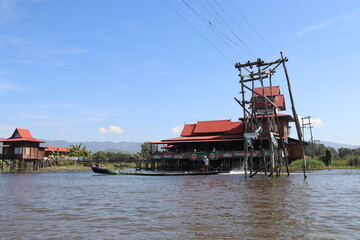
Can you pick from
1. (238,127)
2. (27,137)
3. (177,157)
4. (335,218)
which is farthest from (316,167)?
(27,137)

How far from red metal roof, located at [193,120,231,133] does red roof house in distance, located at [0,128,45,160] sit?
2776cm

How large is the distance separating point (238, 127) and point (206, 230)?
45431 mm

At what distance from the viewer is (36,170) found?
56.4 m

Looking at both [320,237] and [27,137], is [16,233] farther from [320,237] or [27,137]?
[27,137]

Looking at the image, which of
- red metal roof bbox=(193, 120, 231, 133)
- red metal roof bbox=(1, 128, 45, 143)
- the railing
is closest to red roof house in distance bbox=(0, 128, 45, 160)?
red metal roof bbox=(1, 128, 45, 143)

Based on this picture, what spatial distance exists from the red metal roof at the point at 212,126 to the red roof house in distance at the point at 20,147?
27.8m

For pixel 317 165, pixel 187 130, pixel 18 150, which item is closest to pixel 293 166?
pixel 317 165

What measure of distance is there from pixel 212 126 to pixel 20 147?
31985 millimetres

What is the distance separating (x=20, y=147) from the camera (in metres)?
54.7

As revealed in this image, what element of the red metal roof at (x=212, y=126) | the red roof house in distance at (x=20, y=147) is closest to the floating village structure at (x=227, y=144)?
the red metal roof at (x=212, y=126)

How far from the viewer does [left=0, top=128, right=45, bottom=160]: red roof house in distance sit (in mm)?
54425

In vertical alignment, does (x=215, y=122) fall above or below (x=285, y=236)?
above

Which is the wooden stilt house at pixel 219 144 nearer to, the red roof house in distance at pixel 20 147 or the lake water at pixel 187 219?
the red roof house in distance at pixel 20 147

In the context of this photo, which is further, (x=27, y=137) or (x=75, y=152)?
(x=75, y=152)
